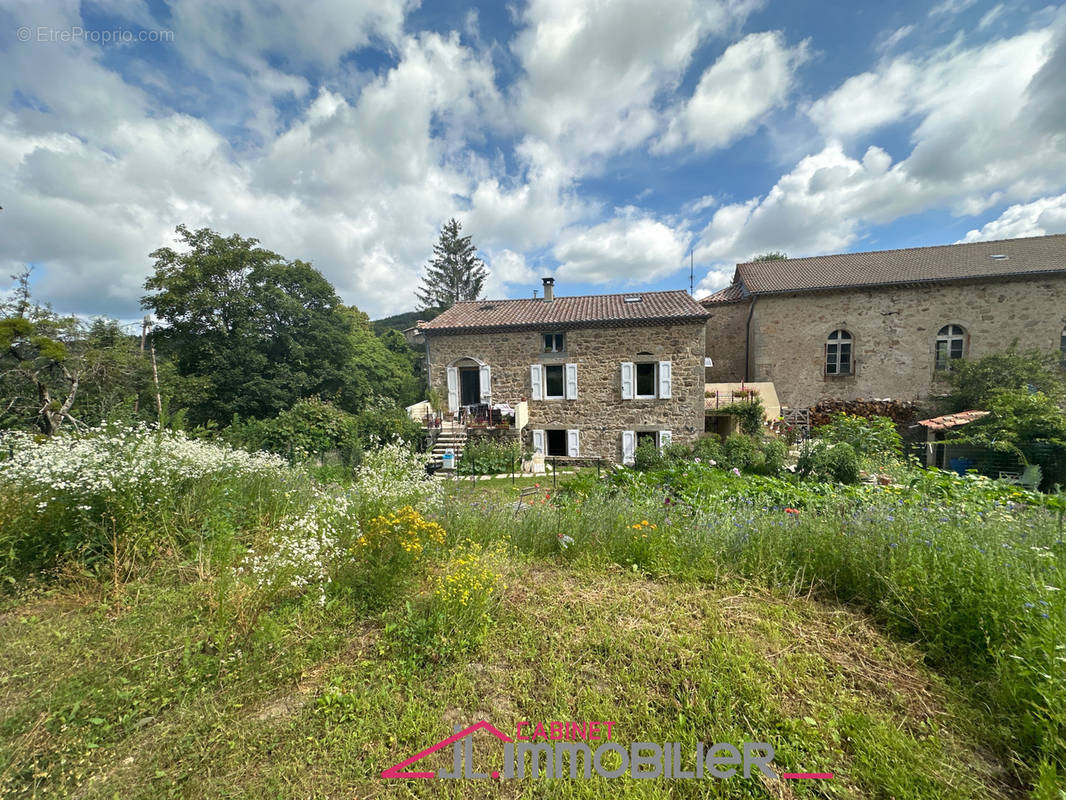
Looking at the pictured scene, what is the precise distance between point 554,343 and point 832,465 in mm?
9463

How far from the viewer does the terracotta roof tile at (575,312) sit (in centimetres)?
1352

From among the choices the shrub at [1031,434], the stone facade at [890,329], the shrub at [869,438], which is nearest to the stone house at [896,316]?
the stone facade at [890,329]

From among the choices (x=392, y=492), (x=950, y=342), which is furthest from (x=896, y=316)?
(x=392, y=492)

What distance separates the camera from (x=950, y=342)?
1461 cm

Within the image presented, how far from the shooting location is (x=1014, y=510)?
13.0 ft

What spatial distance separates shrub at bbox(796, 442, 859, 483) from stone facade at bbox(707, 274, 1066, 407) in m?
9.16

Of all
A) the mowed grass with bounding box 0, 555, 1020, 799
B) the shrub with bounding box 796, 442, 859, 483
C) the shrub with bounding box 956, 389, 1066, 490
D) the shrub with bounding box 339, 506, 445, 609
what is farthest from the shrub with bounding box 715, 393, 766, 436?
the shrub with bounding box 339, 506, 445, 609

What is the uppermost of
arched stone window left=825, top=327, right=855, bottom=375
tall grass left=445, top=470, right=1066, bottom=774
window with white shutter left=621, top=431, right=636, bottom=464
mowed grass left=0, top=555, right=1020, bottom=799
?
arched stone window left=825, top=327, right=855, bottom=375

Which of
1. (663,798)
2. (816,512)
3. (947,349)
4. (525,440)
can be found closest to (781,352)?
(947,349)

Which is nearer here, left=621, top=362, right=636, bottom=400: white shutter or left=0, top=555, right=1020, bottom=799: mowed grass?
left=0, top=555, right=1020, bottom=799: mowed grass

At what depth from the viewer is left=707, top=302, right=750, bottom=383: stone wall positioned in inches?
669

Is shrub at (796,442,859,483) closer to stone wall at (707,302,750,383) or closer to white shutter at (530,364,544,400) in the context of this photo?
white shutter at (530,364,544,400)

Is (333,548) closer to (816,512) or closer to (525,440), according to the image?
(816,512)

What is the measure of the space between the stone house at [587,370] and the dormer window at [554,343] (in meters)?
0.06
